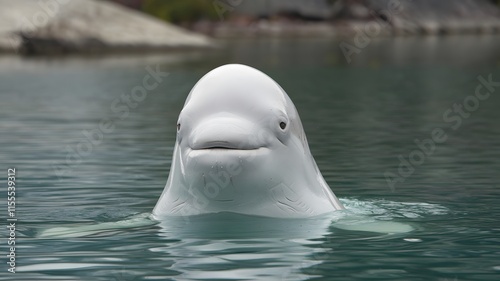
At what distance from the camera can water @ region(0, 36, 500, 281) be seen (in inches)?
321

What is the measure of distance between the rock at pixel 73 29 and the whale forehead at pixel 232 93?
141 ft

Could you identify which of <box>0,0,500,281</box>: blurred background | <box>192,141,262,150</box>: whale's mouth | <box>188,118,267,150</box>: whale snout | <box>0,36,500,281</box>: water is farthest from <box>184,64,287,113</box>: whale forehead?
<box>0,0,500,281</box>: blurred background

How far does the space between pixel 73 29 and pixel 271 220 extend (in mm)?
44697

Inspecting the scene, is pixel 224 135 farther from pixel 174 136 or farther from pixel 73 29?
pixel 73 29

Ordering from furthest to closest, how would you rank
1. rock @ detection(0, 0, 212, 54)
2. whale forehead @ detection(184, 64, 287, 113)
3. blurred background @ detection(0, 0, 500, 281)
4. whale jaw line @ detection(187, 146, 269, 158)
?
1. rock @ detection(0, 0, 212, 54)
2. whale forehead @ detection(184, 64, 287, 113)
3. blurred background @ detection(0, 0, 500, 281)
4. whale jaw line @ detection(187, 146, 269, 158)

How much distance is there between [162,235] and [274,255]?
1.17 m

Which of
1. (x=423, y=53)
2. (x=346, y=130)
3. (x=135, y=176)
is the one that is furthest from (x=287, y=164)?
(x=423, y=53)

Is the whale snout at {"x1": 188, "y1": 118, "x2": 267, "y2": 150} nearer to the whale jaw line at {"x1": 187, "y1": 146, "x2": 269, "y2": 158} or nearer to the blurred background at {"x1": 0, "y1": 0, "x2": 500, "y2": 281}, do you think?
the whale jaw line at {"x1": 187, "y1": 146, "x2": 269, "y2": 158}

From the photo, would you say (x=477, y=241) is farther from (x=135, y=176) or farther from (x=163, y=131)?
(x=163, y=131)

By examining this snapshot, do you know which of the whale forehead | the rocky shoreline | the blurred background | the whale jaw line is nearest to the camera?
the whale jaw line

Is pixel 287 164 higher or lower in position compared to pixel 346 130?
lower

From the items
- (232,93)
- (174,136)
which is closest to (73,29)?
(174,136)

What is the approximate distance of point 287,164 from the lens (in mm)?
8656

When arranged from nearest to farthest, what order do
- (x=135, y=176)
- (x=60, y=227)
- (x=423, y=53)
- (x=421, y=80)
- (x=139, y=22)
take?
(x=60, y=227), (x=135, y=176), (x=421, y=80), (x=423, y=53), (x=139, y=22)
